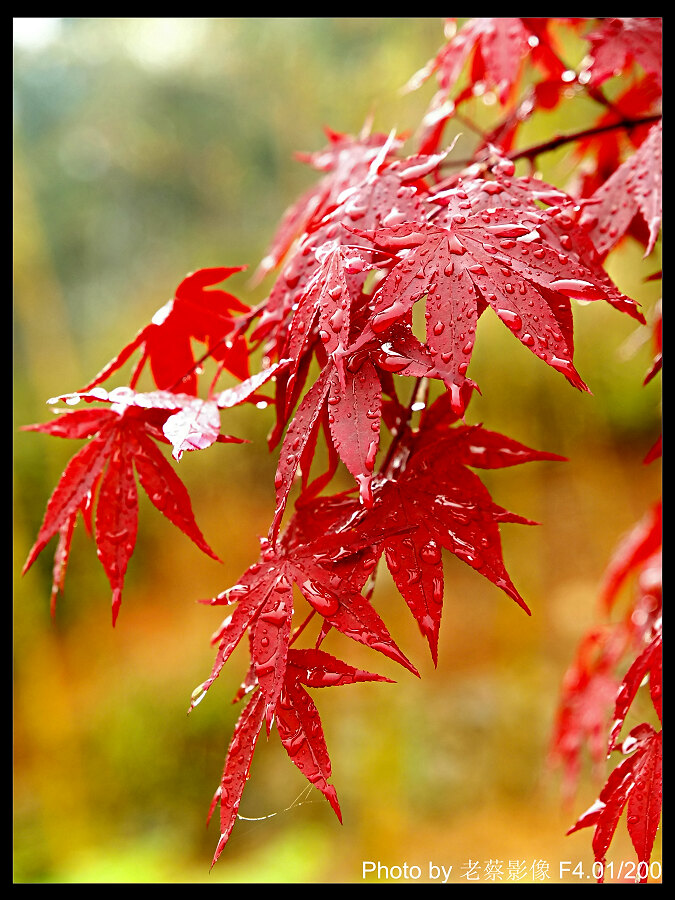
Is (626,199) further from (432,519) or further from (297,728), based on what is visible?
(297,728)

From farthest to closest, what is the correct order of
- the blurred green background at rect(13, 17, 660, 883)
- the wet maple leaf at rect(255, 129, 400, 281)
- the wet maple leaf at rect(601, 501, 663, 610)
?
the blurred green background at rect(13, 17, 660, 883) < the wet maple leaf at rect(601, 501, 663, 610) < the wet maple leaf at rect(255, 129, 400, 281)

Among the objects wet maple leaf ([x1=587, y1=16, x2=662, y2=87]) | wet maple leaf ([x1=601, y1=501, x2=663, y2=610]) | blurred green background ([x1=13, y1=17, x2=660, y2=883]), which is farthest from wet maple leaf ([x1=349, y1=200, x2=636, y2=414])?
blurred green background ([x1=13, y1=17, x2=660, y2=883])

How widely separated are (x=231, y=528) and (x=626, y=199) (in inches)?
99.9

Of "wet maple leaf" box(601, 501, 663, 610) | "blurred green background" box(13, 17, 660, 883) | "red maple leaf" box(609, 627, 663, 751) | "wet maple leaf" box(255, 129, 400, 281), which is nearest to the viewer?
"red maple leaf" box(609, 627, 663, 751)

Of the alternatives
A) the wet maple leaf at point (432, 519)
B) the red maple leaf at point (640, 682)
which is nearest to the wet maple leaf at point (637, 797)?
the red maple leaf at point (640, 682)

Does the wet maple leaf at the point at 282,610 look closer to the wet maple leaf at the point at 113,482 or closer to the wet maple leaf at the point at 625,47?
the wet maple leaf at the point at 113,482

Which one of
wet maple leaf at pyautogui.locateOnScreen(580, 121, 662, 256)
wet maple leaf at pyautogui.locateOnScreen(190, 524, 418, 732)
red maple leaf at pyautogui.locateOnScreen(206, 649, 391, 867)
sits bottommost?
red maple leaf at pyautogui.locateOnScreen(206, 649, 391, 867)

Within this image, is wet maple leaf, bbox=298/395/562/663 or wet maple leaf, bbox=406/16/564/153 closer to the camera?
wet maple leaf, bbox=298/395/562/663

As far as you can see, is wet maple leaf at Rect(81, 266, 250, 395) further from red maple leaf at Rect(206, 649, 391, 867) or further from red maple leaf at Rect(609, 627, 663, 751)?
red maple leaf at Rect(609, 627, 663, 751)

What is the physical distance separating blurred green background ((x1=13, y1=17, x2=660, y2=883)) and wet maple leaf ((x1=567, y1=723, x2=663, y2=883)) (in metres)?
1.19

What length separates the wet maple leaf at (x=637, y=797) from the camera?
47 centimetres

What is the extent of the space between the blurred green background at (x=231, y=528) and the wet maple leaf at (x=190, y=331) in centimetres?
119

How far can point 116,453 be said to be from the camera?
1.62ft

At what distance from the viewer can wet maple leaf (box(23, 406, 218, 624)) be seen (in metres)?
0.48
